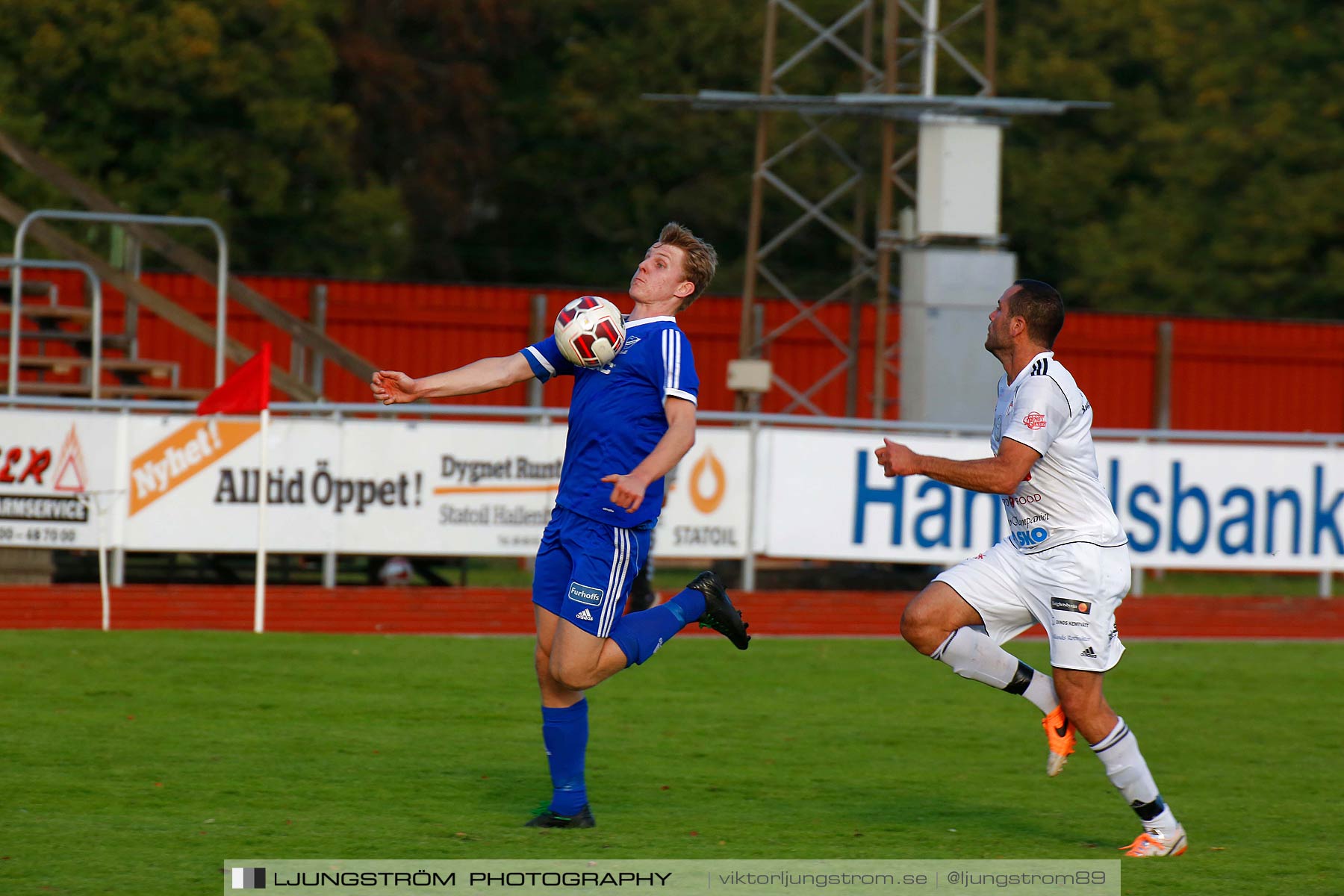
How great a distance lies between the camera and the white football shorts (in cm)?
619

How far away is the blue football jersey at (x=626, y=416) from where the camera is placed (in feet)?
20.1

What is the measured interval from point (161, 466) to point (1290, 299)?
84.9ft

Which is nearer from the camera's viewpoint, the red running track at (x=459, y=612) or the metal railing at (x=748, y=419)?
the red running track at (x=459, y=612)

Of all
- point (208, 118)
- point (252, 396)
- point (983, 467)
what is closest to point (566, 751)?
point (983, 467)

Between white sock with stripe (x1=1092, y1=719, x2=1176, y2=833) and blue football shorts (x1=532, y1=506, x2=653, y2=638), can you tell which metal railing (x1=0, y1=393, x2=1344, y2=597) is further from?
white sock with stripe (x1=1092, y1=719, x2=1176, y2=833)

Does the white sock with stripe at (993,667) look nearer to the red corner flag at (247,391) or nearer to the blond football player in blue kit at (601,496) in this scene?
the blond football player in blue kit at (601,496)

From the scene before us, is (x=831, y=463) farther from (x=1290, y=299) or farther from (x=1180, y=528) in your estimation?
(x=1290, y=299)

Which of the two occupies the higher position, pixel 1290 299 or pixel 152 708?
pixel 1290 299

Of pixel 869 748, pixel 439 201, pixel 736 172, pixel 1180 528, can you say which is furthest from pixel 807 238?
pixel 869 748

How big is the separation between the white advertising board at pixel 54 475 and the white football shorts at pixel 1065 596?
9132 millimetres

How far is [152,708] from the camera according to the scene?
894 cm

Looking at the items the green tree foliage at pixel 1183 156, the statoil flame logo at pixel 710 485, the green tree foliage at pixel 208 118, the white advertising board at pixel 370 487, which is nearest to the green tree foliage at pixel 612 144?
the green tree foliage at pixel 208 118

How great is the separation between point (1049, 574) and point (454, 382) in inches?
88.7

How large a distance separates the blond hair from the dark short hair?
3.65ft
